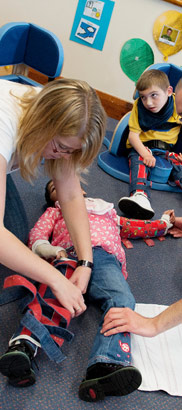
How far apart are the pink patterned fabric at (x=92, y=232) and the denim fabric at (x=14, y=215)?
2.9 inches

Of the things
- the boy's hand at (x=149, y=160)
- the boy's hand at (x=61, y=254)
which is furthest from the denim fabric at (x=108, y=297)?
the boy's hand at (x=149, y=160)

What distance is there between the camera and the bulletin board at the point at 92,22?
109 inches

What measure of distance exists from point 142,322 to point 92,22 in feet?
7.91

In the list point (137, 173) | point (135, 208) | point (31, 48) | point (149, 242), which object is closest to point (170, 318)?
point (149, 242)

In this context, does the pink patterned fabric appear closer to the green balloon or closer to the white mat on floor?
the white mat on floor

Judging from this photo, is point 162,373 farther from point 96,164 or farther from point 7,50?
point 7,50

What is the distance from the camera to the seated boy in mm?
2010

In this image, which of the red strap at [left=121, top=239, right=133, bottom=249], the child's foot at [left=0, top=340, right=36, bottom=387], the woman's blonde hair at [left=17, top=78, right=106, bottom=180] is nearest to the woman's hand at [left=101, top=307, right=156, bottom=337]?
the child's foot at [left=0, top=340, right=36, bottom=387]

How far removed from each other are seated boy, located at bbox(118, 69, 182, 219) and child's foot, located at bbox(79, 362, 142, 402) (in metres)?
0.98

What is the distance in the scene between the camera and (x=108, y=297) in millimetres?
1179

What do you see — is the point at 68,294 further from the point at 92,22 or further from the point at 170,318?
the point at 92,22

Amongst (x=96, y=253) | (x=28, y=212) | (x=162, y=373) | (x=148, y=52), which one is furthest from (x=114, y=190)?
(x=148, y=52)

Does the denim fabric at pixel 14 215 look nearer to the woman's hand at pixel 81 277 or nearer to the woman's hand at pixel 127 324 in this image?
the woman's hand at pixel 81 277

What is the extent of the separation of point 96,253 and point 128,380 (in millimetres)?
465
